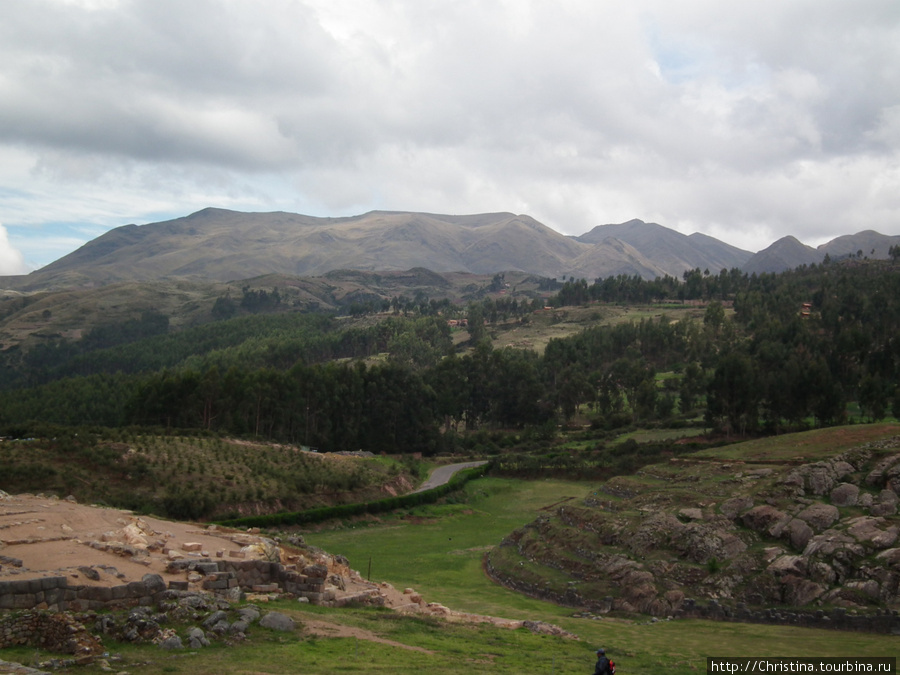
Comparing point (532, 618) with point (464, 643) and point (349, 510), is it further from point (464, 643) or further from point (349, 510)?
point (349, 510)

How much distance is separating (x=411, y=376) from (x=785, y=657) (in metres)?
77.4

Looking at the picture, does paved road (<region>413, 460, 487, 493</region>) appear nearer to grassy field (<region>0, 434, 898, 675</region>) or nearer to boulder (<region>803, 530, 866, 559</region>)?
grassy field (<region>0, 434, 898, 675</region>)

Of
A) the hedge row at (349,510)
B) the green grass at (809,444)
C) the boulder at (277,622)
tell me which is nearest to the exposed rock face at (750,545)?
the green grass at (809,444)

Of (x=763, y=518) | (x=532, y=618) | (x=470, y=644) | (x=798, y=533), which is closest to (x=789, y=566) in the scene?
(x=798, y=533)

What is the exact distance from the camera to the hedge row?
157 ft

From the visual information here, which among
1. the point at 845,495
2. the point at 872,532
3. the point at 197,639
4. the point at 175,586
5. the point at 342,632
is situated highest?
the point at 845,495

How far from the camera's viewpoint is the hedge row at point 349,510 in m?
48.0

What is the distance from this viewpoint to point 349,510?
56.5 metres

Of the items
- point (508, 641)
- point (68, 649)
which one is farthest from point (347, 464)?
point (68, 649)

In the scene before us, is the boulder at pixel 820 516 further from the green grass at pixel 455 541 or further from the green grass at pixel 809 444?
the green grass at pixel 809 444

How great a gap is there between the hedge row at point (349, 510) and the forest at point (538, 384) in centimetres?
2224

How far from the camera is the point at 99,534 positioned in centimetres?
2539

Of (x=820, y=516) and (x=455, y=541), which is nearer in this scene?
(x=820, y=516)

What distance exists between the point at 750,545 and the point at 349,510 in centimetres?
3458
